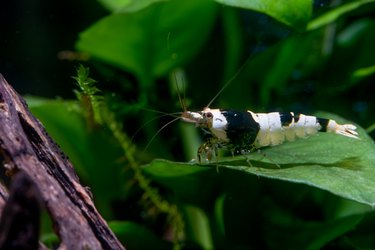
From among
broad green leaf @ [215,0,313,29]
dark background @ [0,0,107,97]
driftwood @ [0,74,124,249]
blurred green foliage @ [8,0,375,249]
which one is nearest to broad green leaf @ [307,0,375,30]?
blurred green foliage @ [8,0,375,249]

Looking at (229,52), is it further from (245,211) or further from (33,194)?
(33,194)

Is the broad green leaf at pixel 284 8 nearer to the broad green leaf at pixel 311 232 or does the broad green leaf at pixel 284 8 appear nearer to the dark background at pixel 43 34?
the broad green leaf at pixel 311 232

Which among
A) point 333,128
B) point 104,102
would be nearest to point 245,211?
point 333,128

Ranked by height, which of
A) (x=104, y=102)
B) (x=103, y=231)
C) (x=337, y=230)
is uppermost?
(x=104, y=102)

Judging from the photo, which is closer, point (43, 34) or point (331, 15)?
point (331, 15)

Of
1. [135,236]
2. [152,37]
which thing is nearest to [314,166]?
[135,236]

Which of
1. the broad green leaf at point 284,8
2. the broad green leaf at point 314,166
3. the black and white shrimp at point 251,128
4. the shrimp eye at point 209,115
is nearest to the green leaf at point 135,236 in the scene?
the broad green leaf at point 314,166

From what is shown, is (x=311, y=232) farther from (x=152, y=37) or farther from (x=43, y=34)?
(x=43, y=34)
